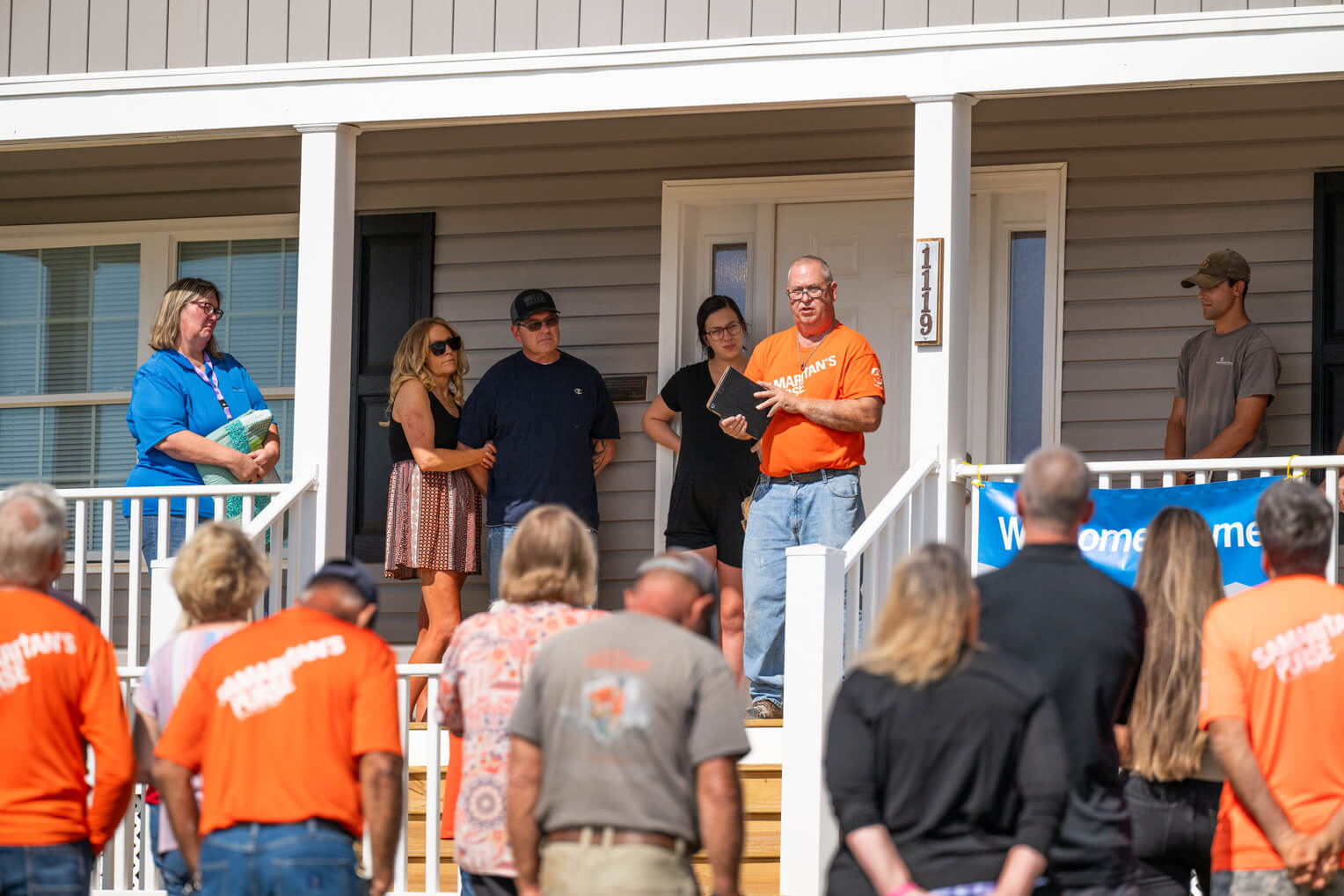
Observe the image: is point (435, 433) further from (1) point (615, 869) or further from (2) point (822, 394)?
(1) point (615, 869)

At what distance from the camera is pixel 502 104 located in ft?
22.6

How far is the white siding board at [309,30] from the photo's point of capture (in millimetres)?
7078

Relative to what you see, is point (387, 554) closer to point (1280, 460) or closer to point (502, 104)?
point (502, 104)

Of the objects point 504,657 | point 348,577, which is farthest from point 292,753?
point 504,657

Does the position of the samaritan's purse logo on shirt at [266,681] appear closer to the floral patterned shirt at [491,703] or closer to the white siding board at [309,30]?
the floral patterned shirt at [491,703]

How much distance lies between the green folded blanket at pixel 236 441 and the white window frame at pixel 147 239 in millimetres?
1882

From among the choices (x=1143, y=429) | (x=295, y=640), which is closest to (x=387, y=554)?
(x=1143, y=429)

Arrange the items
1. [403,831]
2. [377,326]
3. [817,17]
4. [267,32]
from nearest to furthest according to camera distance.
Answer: [403,831] → [817,17] → [267,32] → [377,326]

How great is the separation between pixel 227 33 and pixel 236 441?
173 centimetres

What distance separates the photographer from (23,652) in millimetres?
3900

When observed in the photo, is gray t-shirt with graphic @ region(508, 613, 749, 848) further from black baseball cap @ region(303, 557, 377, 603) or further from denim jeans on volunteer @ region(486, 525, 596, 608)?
denim jeans on volunteer @ region(486, 525, 596, 608)

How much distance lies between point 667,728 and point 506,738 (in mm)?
569

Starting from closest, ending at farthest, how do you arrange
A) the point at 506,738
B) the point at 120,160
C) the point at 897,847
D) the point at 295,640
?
the point at 897,847 < the point at 295,640 < the point at 506,738 < the point at 120,160

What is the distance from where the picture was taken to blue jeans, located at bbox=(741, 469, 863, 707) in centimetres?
631
